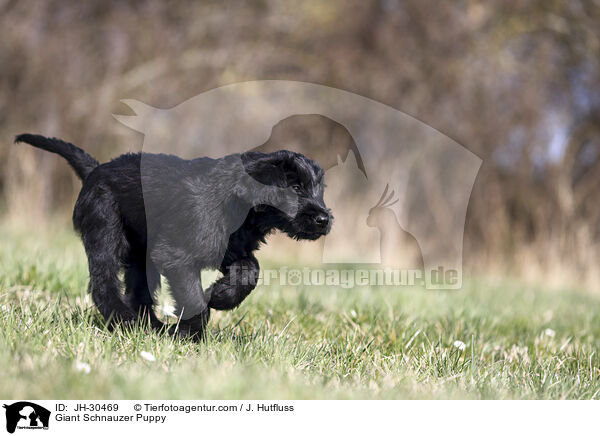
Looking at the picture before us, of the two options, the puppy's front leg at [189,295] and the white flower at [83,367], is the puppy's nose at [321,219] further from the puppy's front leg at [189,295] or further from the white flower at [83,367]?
the white flower at [83,367]

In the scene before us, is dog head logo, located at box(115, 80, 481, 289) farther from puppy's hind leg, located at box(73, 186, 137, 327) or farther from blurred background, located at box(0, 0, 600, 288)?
puppy's hind leg, located at box(73, 186, 137, 327)

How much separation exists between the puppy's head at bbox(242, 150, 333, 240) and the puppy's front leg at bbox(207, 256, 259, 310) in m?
0.30

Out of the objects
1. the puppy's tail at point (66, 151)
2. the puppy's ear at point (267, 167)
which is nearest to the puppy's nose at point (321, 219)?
the puppy's ear at point (267, 167)

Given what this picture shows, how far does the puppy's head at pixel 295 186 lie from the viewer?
2.69 meters

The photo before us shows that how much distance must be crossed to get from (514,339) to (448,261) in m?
7.09

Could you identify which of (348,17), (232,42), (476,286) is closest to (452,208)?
(476,286)

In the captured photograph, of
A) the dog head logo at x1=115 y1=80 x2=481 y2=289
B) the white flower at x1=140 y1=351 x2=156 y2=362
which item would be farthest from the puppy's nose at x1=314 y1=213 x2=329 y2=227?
the dog head logo at x1=115 y1=80 x2=481 y2=289

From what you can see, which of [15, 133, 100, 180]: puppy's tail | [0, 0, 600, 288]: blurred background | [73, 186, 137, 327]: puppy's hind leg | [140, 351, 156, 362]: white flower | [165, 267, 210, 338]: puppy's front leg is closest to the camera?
[140, 351, 156, 362]: white flower

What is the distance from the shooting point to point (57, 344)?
99.0 inches

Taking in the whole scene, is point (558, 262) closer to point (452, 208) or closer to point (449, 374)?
point (452, 208)

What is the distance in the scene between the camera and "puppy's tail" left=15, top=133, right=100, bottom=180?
307cm
